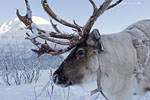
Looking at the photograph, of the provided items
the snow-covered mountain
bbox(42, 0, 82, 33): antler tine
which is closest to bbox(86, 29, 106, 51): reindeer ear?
bbox(42, 0, 82, 33): antler tine

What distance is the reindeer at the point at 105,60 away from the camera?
6.21 feet

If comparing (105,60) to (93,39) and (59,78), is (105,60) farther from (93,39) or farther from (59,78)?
(59,78)

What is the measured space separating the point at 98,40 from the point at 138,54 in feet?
1.55

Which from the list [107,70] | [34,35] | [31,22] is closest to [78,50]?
[107,70]

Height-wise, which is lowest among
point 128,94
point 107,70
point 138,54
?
point 128,94

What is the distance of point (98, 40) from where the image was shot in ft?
6.20

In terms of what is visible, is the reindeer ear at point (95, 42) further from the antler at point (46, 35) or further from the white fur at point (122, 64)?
the antler at point (46, 35)

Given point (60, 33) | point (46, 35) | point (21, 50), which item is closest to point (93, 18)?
point (60, 33)

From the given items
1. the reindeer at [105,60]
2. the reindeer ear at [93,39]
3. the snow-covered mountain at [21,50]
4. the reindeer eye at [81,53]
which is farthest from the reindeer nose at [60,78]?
the snow-covered mountain at [21,50]

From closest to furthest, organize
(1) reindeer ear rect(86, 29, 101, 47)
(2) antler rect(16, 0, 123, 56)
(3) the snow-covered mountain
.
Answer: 1. (1) reindeer ear rect(86, 29, 101, 47)
2. (2) antler rect(16, 0, 123, 56)
3. (3) the snow-covered mountain

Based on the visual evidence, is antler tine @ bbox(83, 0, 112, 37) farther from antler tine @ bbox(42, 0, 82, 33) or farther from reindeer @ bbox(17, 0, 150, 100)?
antler tine @ bbox(42, 0, 82, 33)

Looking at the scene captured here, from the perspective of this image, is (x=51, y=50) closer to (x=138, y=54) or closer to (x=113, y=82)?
(x=113, y=82)

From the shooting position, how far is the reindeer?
1.89m

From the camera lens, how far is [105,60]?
1888 mm
